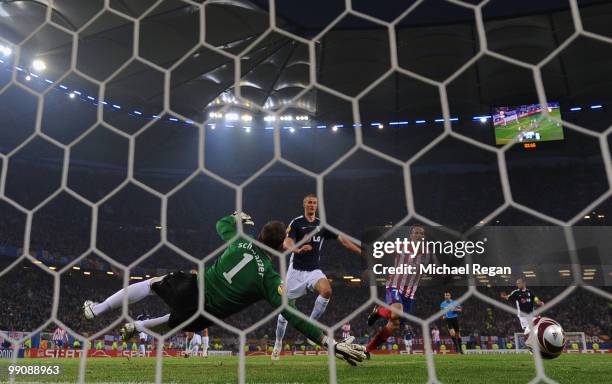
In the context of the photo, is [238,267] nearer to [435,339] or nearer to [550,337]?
[550,337]

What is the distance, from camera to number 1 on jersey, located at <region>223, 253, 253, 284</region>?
2346 millimetres

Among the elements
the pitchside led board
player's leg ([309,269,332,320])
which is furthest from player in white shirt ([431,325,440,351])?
player's leg ([309,269,332,320])

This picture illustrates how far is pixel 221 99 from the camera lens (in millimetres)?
14117

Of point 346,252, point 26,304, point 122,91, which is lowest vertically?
point 26,304

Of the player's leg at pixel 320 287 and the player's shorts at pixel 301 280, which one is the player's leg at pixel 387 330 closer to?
the player's leg at pixel 320 287

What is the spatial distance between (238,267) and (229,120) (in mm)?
14580

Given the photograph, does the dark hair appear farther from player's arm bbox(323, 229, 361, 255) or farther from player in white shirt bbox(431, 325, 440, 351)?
player in white shirt bbox(431, 325, 440, 351)

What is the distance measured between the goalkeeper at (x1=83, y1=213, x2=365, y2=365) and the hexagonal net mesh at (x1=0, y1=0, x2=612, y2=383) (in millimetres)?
6108

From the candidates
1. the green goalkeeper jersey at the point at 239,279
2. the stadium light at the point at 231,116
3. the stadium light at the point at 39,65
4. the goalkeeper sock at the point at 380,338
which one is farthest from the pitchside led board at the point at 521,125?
the green goalkeeper jersey at the point at 239,279

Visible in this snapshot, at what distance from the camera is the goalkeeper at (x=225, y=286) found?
7.45 feet

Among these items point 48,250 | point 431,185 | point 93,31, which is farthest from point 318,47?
point 48,250

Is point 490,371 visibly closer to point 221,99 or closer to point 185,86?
point 185,86

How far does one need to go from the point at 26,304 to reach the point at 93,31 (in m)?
8.30

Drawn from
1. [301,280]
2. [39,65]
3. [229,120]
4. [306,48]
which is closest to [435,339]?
[306,48]
